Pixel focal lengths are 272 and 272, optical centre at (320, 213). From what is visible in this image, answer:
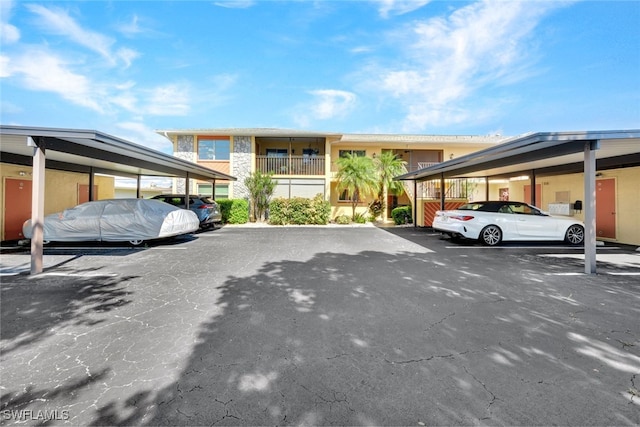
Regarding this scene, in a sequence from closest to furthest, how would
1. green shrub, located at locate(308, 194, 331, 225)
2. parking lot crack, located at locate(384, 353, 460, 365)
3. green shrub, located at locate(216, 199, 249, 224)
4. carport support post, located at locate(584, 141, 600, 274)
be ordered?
parking lot crack, located at locate(384, 353, 460, 365) < carport support post, located at locate(584, 141, 600, 274) < green shrub, located at locate(216, 199, 249, 224) < green shrub, located at locate(308, 194, 331, 225)

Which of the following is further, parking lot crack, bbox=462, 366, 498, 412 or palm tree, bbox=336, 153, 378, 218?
palm tree, bbox=336, 153, 378, 218

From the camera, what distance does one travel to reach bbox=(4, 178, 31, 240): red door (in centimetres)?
935

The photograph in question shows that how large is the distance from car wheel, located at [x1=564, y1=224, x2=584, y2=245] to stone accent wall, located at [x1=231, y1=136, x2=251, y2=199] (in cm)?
1620

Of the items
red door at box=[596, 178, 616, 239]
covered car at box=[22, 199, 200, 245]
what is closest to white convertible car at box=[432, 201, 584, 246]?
red door at box=[596, 178, 616, 239]

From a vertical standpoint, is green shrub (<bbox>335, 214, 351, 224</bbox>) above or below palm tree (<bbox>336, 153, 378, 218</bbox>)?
below

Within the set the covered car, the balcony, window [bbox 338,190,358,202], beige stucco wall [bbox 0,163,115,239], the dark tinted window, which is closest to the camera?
the covered car

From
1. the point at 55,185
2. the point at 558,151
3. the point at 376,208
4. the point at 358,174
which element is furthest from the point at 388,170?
the point at 55,185

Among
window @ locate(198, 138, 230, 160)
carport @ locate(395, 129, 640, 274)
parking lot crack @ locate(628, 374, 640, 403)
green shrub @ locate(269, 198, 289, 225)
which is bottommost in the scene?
parking lot crack @ locate(628, 374, 640, 403)

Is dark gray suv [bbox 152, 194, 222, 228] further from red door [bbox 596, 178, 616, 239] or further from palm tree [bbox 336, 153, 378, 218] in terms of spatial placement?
red door [bbox 596, 178, 616, 239]

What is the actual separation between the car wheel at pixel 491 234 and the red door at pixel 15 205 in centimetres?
1605

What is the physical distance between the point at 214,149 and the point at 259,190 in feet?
15.2

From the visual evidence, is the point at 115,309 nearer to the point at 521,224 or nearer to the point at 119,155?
the point at 119,155

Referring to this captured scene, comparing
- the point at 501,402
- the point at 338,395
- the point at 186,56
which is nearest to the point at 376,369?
the point at 338,395

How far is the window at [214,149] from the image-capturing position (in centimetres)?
1845
